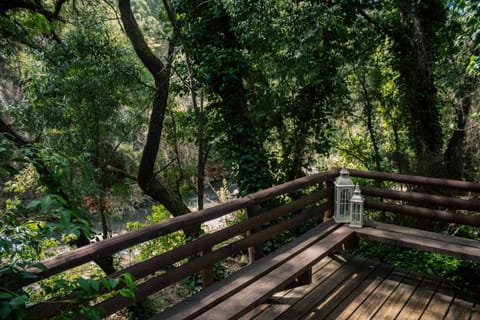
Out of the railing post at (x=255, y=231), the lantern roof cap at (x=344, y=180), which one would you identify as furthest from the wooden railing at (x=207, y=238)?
the lantern roof cap at (x=344, y=180)

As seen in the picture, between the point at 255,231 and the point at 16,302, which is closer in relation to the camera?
the point at 16,302

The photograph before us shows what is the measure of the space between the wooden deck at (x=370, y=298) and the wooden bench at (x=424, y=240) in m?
0.41

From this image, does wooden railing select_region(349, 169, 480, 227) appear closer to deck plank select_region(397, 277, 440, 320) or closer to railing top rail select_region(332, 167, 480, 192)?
railing top rail select_region(332, 167, 480, 192)

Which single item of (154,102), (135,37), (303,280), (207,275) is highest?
(135,37)

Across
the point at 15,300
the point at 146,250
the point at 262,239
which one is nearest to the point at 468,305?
the point at 262,239

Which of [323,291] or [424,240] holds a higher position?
[424,240]

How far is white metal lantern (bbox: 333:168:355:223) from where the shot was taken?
352cm

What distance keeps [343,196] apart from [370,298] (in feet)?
3.45

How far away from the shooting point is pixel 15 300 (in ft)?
→ 3.41

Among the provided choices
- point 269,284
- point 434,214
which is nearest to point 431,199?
point 434,214

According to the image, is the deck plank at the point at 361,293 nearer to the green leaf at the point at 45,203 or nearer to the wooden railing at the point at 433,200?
the wooden railing at the point at 433,200

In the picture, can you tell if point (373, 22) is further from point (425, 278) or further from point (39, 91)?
point (39, 91)

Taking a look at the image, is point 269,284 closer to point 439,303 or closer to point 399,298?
point 399,298

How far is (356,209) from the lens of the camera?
3.51m
